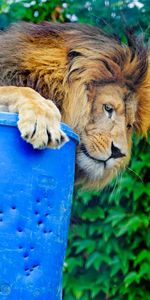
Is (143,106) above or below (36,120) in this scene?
below

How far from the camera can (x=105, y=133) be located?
10.9 feet

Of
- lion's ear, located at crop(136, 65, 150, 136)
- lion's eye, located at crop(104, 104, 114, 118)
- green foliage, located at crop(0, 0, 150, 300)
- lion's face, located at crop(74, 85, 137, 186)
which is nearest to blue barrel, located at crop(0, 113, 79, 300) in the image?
lion's face, located at crop(74, 85, 137, 186)

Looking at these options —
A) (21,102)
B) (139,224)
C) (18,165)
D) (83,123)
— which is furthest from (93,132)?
(139,224)

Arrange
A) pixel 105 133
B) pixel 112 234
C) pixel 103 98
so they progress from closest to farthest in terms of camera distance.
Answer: pixel 105 133 → pixel 103 98 → pixel 112 234

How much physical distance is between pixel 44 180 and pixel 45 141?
124 mm

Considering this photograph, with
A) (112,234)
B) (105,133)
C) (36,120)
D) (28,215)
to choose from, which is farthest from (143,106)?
(112,234)

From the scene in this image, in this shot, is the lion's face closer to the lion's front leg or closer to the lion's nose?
the lion's nose

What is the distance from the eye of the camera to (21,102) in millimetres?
2729

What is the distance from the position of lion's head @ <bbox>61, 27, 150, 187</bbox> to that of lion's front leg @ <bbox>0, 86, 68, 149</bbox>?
553mm

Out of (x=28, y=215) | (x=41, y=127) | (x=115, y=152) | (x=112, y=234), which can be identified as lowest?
(x=112, y=234)

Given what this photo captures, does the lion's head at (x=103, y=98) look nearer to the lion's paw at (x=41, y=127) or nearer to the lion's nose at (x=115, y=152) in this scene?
the lion's nose at (x=115, y=152)

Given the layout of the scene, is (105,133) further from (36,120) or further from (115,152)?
(36,120)

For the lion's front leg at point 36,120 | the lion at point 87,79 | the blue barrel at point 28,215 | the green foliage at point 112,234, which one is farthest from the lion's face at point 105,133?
the green foliage at point 112,234

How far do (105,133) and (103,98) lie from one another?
178 mm
